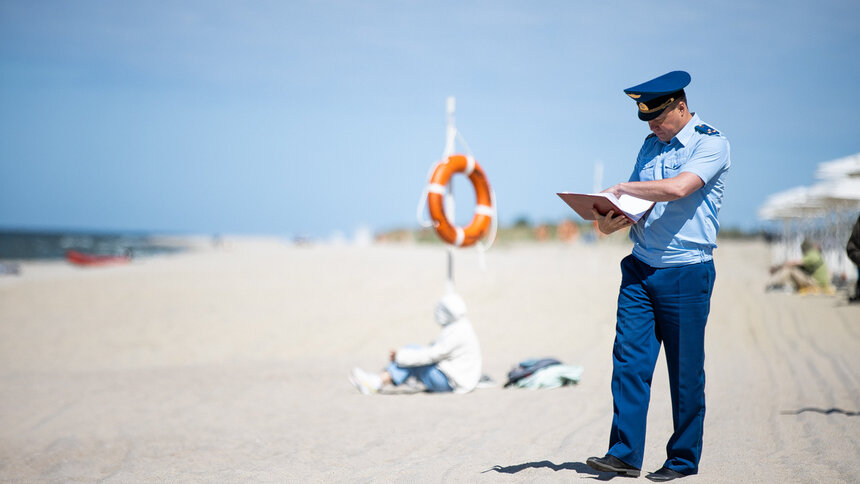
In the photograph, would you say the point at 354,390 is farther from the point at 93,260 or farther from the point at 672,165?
the point at 93,260

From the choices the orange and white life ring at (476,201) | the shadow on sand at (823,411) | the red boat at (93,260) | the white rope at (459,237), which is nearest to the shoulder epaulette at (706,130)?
the shadow on sand at (823,411)

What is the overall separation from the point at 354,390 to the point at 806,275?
899 centimetres

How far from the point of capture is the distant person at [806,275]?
11.9m

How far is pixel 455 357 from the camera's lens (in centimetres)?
575

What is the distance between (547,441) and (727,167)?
6.03 feet

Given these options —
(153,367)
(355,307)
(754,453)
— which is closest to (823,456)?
(754,453)

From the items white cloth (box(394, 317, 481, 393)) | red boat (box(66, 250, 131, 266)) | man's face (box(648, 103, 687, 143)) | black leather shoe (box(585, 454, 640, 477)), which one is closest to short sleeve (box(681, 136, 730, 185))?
man's face (box(648, 103, 687, 143))

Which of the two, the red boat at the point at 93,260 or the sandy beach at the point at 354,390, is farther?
the red boat at the point at 93,260

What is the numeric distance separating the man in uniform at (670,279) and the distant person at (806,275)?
33.6 feet

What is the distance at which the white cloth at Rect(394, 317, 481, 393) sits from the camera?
5.74m

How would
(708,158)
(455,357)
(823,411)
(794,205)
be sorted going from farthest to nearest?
(794,205), (455,357), (823,411), (708,158)

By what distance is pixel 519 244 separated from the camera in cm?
2991

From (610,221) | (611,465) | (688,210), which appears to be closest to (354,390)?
(611,465)

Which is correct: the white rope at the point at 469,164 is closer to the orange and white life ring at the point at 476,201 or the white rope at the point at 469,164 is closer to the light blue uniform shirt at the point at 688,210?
the orange and white life ring at the point at 476,201
